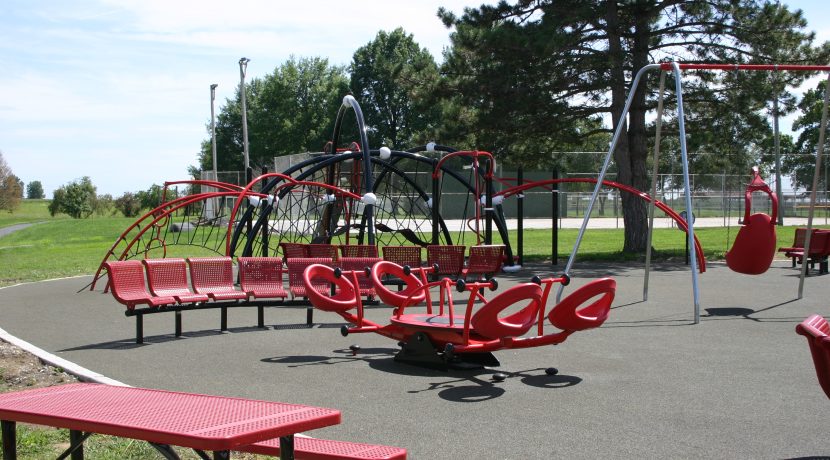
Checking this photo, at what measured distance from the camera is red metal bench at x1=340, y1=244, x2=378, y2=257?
1426 cm

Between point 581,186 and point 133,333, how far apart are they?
4146cm

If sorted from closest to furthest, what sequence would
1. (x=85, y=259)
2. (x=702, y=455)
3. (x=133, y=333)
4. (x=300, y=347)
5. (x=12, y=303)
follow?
1. (x=702, y=455)
2. (x=300, y=347)
3. (x=133, y=333)
4. (x=12, y=303)
5. (x=85, y=259)

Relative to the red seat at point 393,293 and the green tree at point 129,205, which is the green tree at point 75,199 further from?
the red seat at point 393,293

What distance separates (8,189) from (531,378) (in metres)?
86.2

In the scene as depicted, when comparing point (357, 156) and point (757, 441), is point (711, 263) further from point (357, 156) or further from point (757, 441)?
point (757, 441)

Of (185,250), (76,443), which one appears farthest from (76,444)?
(185,250)

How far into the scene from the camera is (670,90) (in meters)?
22.1

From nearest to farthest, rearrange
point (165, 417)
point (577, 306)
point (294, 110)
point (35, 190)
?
point (165, 417)
point (577, 306)
point (294, 110)
point (35, 190)

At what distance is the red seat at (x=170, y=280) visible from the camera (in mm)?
10828

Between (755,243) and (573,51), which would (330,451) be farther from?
(573,51)

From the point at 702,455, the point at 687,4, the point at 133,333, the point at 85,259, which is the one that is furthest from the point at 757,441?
the point at 85,259

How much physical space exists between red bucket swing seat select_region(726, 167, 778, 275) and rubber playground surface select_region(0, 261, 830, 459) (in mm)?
1031

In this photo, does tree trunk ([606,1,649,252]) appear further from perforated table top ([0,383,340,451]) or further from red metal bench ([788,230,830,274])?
perforated table top ([0,383,340,451])

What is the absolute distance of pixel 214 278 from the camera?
37.9ft
